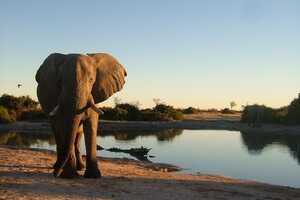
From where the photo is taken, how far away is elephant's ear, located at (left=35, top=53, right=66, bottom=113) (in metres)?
13.1

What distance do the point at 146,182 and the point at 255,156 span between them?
17.0 metres

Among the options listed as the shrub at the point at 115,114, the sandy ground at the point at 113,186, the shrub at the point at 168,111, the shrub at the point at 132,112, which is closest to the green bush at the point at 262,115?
the shrub at the point at 168,111

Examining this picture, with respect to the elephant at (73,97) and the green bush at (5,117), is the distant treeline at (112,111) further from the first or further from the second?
the elephant at (73,97)

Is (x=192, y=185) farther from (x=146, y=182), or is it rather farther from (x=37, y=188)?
(x=37, y=188)

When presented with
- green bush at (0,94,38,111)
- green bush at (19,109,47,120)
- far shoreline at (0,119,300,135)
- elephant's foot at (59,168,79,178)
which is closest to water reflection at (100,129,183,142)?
far shoreline at (0,119,300,135)

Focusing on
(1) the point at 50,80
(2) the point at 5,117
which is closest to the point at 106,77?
(1) the point at 50,80

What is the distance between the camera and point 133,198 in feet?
36.5

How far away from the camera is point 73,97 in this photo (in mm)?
12227

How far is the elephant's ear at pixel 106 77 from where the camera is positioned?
14039 millimetres

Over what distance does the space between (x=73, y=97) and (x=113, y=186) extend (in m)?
2.11

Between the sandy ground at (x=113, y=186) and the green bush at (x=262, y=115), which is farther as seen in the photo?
the green bush at (x=262, y=115)

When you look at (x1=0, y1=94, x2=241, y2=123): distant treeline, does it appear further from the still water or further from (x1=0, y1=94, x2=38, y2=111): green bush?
the still water

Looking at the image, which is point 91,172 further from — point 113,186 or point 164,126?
point 164,126

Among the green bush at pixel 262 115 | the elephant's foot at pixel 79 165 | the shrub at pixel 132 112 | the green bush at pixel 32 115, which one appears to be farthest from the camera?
the shrub at pixel 132 112
